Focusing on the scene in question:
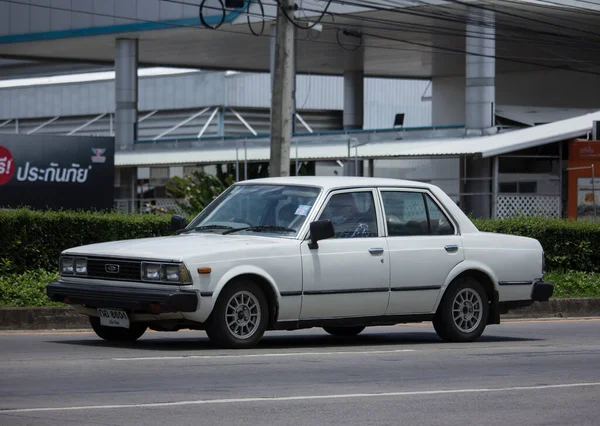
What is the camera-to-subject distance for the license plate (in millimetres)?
11141

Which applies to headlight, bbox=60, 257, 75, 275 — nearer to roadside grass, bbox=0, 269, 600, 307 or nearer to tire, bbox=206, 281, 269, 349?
tire, bbox=206, 281, 269, 349

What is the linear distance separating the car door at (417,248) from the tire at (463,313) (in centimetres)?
21

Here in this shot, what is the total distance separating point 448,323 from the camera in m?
12.7

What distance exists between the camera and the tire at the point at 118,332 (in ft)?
39.0

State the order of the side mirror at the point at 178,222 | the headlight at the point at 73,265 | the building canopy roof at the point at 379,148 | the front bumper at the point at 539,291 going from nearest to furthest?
the headlight at the point at 73,265
the side mirror at the point at 178,222
the front bumper at the point at 539,291
the building canopy roof at the point at 379,148

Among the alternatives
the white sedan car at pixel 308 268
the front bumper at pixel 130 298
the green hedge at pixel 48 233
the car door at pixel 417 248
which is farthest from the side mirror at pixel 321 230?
the green hedge at pixel 48 233

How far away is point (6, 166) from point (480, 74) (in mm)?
19163

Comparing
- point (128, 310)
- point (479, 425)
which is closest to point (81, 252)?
point (128, 310)

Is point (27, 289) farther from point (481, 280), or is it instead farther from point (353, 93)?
point (353, 93)

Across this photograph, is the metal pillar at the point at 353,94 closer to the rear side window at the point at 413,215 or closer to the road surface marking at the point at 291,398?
the rear side window at the point at 413,215

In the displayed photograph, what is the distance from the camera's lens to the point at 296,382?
926cm

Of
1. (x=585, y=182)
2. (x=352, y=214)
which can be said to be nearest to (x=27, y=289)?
(x=352, y=214)

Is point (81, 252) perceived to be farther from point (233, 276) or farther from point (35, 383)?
point (35, 383)

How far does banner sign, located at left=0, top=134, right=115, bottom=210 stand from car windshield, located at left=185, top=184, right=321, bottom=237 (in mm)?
14674
